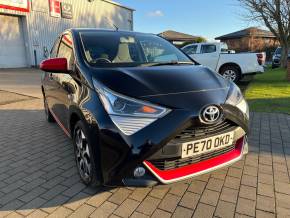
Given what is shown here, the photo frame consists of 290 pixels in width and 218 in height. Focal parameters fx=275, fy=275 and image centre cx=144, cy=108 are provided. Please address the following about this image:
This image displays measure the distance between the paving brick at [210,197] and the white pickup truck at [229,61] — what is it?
808 cm

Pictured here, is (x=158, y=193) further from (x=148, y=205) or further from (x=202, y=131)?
(x=202, y=131)

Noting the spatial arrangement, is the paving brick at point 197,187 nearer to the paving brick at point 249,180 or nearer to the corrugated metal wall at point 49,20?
the paving brick at point 249,180

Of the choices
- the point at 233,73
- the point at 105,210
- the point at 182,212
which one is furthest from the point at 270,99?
the point at 105,210

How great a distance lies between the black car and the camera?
2.25 m

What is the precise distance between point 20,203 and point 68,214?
0.55 metres

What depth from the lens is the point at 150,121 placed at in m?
2.25

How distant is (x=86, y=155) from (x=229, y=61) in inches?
354

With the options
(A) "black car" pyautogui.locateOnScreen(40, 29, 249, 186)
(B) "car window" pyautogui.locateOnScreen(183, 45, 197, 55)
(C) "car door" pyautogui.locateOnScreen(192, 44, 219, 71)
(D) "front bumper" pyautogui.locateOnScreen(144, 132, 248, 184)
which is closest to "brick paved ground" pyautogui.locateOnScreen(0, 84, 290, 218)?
(D) "front bumper" pyautogui.locateOnScreen(144, 132, 248, 184)

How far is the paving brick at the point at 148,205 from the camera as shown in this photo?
8.21 feet

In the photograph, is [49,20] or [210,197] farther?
[49,20]

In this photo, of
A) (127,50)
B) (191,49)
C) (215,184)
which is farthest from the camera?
(191,49)

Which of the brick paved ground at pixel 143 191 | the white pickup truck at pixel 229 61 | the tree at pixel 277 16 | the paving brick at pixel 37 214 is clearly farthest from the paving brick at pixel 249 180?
the tree at pixel 277 16

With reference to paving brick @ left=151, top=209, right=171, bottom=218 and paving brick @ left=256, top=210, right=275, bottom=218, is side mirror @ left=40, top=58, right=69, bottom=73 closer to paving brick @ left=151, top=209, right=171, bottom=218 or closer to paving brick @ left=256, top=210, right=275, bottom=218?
paving brick @ left=151, top=209, right=171, bottom=218

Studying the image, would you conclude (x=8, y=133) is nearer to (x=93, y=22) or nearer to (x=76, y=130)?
(x=76, y=130)
